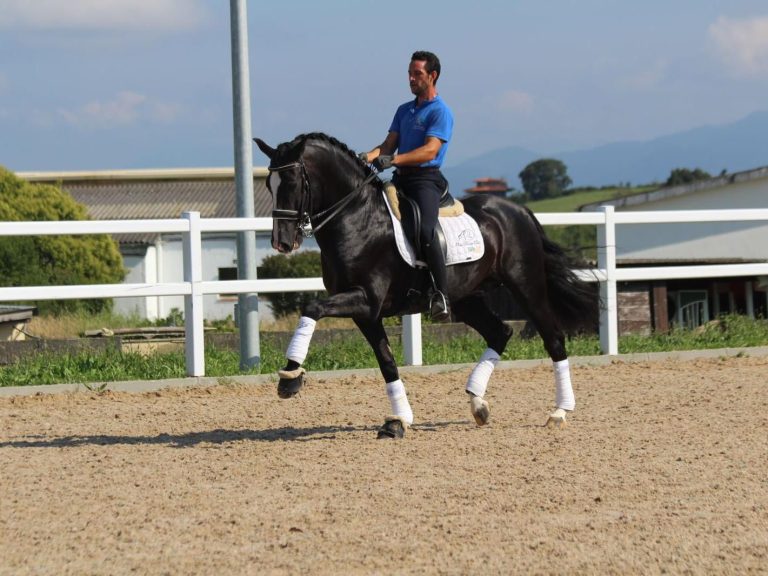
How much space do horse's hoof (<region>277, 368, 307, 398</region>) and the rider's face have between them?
2.27 meters

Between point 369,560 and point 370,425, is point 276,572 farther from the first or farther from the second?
point 370,425

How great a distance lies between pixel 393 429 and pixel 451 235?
1.51 m

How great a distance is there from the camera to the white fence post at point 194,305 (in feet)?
39.2

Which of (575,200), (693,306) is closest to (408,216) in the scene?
(693,306)

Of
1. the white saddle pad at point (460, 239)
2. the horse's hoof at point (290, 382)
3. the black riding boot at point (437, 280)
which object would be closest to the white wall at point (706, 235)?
the white saddle pad at point (460, 239)

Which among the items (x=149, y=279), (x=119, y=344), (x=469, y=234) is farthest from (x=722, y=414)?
(x=149, y=279)

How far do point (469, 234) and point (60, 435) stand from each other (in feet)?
11.3

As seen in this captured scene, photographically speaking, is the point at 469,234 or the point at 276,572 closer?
the point at 276,572

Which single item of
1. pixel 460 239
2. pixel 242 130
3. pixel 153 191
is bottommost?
pixel 460 239

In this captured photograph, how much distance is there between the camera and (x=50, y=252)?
A: 32750 millimetres

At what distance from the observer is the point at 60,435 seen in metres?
8.97

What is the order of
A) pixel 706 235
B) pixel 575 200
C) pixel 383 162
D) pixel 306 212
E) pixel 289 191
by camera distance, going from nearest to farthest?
pixel 289 191 < pixel 306 212 < pixel 383 162 < pixel 706 235 < pixel 575 200

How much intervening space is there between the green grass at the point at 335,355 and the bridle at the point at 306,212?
4.32 m

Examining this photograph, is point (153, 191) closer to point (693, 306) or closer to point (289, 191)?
point (693, 306)
